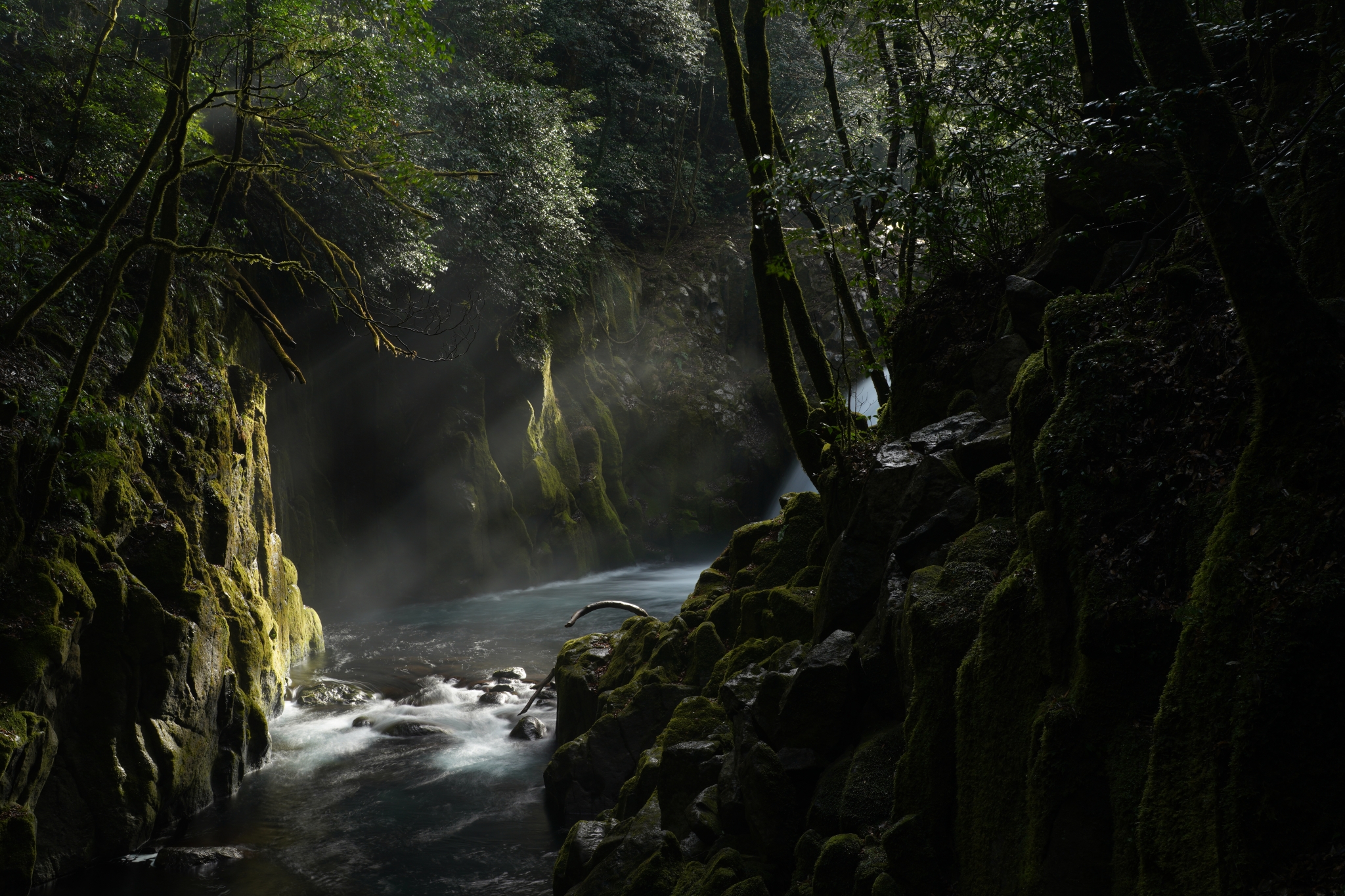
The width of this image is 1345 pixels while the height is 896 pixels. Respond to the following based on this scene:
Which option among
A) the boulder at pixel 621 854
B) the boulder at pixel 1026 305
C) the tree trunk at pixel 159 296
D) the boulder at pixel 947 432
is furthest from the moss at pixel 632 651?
the tree trunk at pixel 159 296

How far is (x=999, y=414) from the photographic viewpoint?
6.70 m

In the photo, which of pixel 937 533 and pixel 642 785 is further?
pixel 642 785

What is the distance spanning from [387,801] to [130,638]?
359 centimetres

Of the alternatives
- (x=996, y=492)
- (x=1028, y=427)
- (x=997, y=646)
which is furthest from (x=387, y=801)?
(x=1028, y=427)

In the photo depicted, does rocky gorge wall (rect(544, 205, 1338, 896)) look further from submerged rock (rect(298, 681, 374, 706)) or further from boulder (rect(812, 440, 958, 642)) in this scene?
submerged rock (rect(298, 681, 374, 706))

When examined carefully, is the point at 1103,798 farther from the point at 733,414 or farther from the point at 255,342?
the point at 733,414

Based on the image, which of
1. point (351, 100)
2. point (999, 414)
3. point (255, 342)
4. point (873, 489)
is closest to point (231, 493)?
point (255, 342)

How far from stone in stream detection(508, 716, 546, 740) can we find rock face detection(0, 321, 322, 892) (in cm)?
335

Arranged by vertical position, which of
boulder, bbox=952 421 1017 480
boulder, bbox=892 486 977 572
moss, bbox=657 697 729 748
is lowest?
moss, bbox=657 697 729 748

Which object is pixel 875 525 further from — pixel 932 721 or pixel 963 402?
pixel 932 721

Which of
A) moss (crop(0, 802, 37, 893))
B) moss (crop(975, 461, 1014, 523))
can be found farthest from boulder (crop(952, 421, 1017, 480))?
moss (crop(0, 802, 37, 893))

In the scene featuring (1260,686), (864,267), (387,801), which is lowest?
(387,801)

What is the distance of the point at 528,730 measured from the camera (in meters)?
11.9

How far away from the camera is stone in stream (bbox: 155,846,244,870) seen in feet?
26.5
